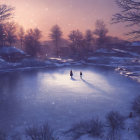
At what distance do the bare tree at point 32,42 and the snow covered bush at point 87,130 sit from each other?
44076 millimetres

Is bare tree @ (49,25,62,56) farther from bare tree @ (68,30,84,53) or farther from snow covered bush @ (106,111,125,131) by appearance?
snow covered bush @ (106,111,125,131)

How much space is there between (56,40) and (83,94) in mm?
50656

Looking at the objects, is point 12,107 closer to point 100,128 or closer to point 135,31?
point 100,128

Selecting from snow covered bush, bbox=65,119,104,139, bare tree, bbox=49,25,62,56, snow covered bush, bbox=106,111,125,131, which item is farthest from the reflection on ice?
bare tree, bbox=49,25,62,56

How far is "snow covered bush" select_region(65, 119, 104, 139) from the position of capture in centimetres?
604

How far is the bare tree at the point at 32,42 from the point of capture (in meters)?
48.5

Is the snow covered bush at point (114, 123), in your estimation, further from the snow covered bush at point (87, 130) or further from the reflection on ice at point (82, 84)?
the reflection on ice at point (82, 84)

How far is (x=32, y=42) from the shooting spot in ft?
163

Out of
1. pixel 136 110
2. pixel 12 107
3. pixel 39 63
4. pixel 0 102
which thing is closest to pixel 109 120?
pixel 136 110

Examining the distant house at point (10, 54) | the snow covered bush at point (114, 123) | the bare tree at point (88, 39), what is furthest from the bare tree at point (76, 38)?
the snow covered bush at point (114, 123)

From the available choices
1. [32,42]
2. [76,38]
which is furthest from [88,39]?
[32,42]

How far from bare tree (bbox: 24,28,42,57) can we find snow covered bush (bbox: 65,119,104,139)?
1735 inches

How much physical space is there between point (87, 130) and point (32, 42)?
154 feet

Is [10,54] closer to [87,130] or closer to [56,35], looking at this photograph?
[56,35]
